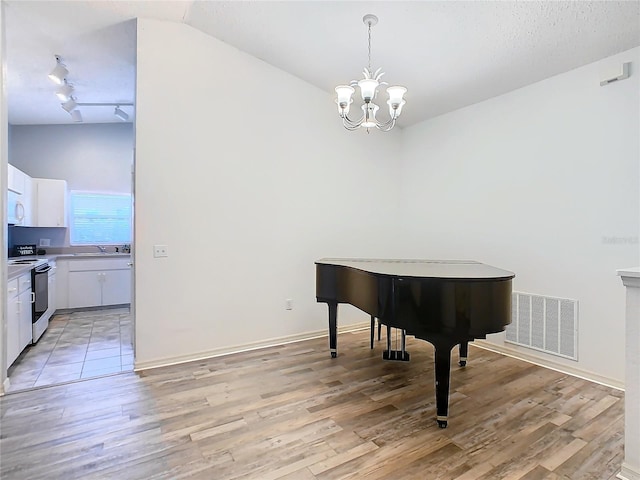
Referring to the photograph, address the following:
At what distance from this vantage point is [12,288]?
9.61 ft

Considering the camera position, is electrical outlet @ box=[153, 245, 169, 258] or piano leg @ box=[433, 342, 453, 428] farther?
electrical outlet @ box=[153, 245, 169, 258]

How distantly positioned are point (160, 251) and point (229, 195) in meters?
0.84

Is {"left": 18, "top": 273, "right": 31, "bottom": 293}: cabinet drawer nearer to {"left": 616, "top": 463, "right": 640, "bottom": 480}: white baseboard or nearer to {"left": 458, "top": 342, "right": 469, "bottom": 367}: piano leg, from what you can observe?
{"left": 458, "top": 342, "right": 469, "bottom": 367}: piano leg

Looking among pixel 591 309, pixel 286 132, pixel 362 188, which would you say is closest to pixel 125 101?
pixel 286 132

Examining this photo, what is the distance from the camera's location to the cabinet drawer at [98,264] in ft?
16.6

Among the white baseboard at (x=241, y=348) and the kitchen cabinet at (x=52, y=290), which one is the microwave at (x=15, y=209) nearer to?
the kitchen cabinet at (x=52, y=290)

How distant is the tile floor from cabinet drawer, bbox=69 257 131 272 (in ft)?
2.41

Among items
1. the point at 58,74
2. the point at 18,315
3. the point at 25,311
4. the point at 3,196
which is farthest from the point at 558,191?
the point at 25,311

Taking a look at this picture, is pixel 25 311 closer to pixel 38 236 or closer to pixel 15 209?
pixel 15 209

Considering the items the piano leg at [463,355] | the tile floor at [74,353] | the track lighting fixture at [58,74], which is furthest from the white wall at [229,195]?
the piano leg at [463,355]

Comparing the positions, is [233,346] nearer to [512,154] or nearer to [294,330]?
[294,330]

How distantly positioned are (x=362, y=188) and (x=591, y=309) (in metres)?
2.63

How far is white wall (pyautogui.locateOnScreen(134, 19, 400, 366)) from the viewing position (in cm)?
304

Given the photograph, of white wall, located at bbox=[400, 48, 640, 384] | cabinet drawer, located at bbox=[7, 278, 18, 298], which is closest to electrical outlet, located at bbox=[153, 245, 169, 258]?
cabinet drawer, located at bbox=[7, 278, 18, 298]
